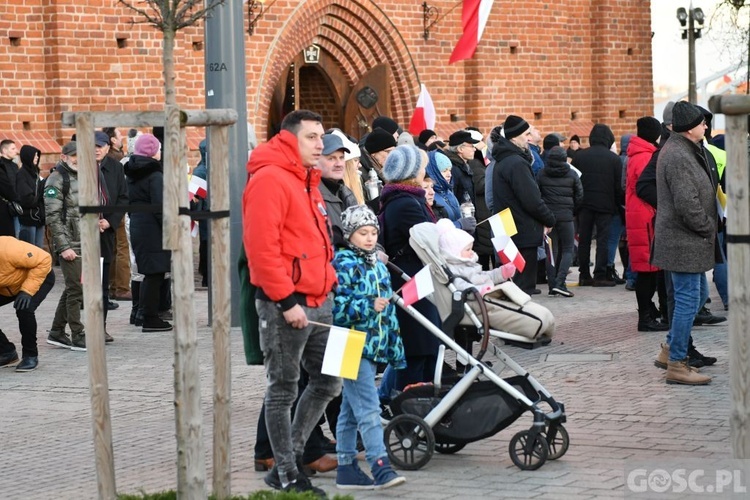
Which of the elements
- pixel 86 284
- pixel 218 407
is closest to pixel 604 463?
pixel 218 407

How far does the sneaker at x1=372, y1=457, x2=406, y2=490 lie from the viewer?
22.3 ft

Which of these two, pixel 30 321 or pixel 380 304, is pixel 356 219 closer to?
pixel 380 304

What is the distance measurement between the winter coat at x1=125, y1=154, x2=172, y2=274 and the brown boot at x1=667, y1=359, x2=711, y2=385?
16.6 ft

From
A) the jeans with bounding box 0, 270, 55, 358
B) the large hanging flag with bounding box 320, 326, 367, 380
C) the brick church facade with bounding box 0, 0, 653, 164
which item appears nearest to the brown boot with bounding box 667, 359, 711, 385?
the large hanging flag with bounding box 320, 326, 367, 380

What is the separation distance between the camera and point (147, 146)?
1283 centimetres

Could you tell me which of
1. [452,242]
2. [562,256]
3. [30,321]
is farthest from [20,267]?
[562,256]

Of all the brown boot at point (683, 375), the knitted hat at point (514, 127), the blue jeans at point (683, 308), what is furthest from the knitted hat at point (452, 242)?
the knitted hat at point (514, 127)

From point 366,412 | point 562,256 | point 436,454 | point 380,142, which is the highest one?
point 380,142

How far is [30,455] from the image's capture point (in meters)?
7.97

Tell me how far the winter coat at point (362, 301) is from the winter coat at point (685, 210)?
3057 mm

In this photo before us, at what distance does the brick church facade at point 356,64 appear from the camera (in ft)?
62.8

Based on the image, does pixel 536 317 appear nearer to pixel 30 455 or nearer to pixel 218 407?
pixel 218 407

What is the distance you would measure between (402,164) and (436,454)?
65.4 inches

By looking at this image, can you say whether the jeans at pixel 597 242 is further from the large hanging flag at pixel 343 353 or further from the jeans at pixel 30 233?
the large hanging flag at pixel 343 353
